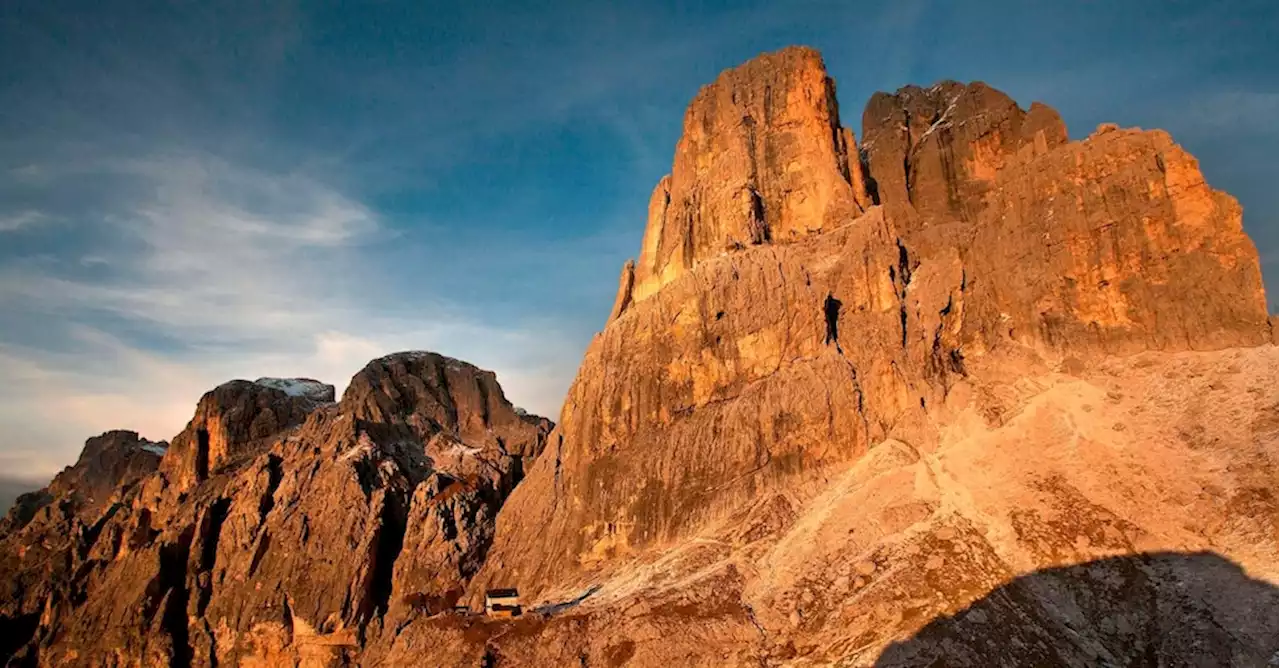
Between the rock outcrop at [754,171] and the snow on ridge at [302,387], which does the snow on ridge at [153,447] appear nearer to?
the snow on ridge at [302,387]

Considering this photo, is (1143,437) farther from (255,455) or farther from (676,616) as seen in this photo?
(255,455)

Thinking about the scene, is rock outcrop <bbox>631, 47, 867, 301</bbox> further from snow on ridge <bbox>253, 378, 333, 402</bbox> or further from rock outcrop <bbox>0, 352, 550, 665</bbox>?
snow on ridge <bbox>253, 378, 333, 402</bbox>

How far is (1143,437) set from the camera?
66312 mm

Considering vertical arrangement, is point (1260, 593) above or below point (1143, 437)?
below

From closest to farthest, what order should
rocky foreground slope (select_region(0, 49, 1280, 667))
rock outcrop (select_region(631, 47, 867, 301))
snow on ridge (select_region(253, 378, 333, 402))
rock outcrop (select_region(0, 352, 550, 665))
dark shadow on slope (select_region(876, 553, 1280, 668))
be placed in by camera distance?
dark shadow on slope (select_region(876, 553, 1280, 668)) < rocky foreground slope (select_region(0, 49, 1280, 667)) < rock outcrop (select_region(0, 352, 550, 665)) < rock outcrop (select_region(631, 47, 867, 301)) < snow on ridge (select_region(253, 378, 333, 402))

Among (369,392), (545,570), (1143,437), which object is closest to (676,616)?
(545,570)

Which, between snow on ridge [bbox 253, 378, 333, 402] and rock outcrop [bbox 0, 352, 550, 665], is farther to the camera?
snow on ridge [bbox 253, 378, 333, 402]

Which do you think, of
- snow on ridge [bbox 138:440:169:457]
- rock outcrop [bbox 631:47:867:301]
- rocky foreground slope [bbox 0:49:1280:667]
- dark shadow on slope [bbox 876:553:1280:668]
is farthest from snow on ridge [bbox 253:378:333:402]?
dark shadow on slope [bbox 876:553:1280:668]

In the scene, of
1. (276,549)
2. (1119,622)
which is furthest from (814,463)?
(276,549)

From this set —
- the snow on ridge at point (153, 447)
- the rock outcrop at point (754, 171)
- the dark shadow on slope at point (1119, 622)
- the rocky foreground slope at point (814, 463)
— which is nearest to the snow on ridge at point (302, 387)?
the rocky foreground slope at point (814, 463)

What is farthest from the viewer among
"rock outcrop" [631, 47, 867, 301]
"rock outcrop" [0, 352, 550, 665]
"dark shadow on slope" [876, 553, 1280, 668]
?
"rock outcrop" [631, 47, 867, 301]

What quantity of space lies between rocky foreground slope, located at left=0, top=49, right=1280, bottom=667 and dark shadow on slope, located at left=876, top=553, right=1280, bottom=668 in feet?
0.74

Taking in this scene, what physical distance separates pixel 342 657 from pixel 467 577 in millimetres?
15141

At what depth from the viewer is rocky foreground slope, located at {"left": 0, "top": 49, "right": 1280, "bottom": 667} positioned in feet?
193
